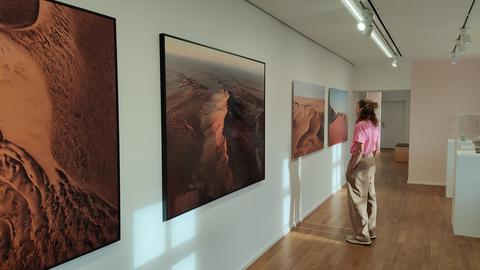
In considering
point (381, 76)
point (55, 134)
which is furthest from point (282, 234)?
point (381, 76)

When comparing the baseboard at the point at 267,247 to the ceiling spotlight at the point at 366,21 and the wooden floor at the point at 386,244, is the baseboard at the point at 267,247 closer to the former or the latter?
the wooden floor at the point at 386,244

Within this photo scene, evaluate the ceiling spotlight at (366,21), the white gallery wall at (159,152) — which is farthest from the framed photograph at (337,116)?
the ceiling spotlight at (366,21)

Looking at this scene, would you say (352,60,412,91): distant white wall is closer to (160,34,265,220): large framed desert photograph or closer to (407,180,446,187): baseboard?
(407,180,446,187): baseboard

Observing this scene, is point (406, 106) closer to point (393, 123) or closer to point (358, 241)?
point (393, 123)

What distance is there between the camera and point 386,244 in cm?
412

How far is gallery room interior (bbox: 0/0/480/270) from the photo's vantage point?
61.8 inches

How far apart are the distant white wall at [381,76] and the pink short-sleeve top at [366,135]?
3.88m

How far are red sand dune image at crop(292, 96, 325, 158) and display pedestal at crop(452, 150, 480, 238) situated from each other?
1757 millimetres

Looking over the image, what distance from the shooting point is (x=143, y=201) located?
2205 mm

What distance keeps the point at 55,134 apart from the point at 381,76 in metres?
7.09

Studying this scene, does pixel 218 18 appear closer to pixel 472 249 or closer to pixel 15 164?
pixel 15 164

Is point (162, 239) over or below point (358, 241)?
over

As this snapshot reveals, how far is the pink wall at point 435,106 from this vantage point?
704 centimetres

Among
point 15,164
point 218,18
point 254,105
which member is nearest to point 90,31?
point 15,164
